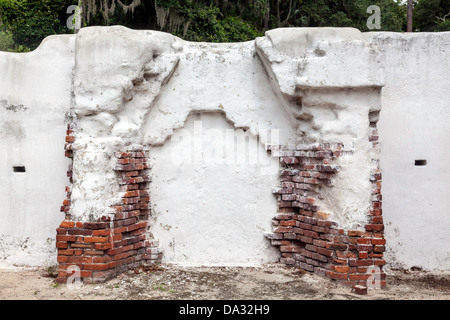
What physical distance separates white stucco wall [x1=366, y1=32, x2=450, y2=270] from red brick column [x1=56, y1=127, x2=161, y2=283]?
2499 millimetres

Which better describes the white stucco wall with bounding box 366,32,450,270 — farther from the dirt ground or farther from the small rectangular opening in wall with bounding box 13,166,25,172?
the small rectangular opening in wall with bounding box 13,166,25,172

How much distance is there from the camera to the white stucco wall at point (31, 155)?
4.62 m

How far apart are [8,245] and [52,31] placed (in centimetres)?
801

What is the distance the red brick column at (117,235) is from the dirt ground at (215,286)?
0.13 meters

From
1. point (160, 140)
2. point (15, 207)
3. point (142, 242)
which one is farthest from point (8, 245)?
point (160, 140)

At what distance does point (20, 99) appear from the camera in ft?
15.3

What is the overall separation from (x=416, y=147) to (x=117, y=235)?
3.17 meters

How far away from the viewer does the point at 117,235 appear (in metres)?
4.07

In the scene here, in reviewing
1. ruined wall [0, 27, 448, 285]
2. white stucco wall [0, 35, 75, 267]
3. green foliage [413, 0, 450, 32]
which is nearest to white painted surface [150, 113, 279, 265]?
ruined wall [0, 27, 448, 285]

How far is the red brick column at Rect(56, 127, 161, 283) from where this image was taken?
394cm

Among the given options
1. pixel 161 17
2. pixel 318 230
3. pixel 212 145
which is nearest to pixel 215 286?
pixel 318 230

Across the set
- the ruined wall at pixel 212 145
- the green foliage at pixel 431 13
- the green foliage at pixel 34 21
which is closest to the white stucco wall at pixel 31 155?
the ruined wall at pixel 212 145

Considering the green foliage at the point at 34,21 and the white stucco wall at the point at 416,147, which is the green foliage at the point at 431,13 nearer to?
the green foliage at the point at 34,21

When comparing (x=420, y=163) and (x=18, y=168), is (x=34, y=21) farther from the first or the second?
(x=420, y=163)
